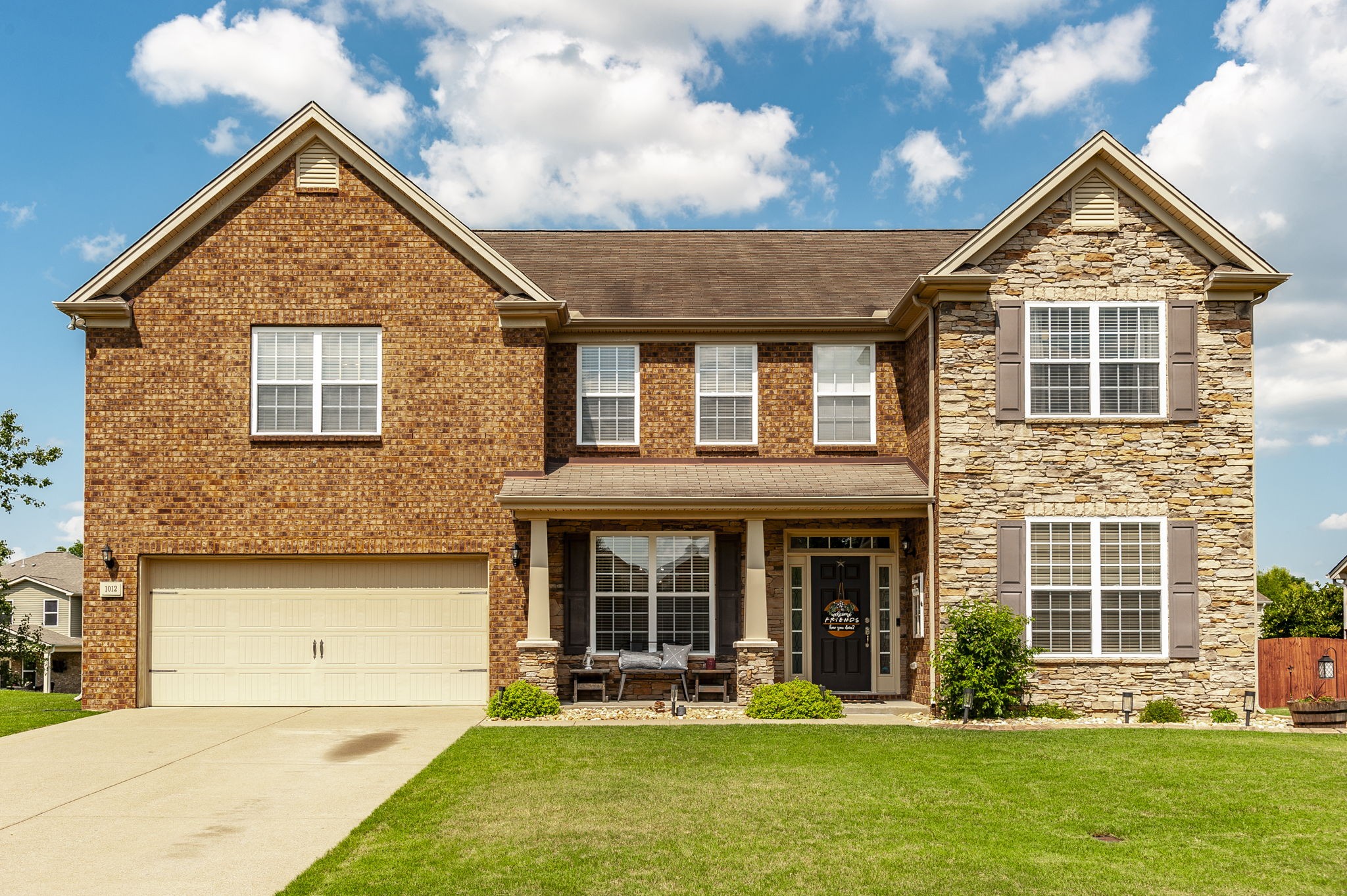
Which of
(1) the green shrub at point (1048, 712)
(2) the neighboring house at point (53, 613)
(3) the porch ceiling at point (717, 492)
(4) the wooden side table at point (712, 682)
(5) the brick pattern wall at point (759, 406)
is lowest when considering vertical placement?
(2) the neighboring house at point (53, 613)

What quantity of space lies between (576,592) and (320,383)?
5034 millimetres

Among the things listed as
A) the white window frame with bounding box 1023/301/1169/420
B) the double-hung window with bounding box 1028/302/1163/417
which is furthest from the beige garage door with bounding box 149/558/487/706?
the double-hung window with bounding box 1028/302/1163/417

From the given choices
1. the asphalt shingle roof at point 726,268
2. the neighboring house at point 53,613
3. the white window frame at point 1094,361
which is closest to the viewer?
the white window frame at point 1094,361

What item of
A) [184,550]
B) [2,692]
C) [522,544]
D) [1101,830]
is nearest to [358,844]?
[1101,830]

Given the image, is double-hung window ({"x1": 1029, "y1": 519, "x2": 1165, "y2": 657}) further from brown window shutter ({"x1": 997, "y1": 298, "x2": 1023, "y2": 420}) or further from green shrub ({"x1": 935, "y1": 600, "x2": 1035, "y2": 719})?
brown window shutter ({"x1": 997, "y1": 298, "x2": 1023, "y2": 420})

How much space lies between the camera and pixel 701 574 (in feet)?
58.2

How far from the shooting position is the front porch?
16.6 m

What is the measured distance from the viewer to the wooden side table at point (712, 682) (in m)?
16.9

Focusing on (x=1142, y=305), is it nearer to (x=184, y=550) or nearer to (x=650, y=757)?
(x=650, y=757)

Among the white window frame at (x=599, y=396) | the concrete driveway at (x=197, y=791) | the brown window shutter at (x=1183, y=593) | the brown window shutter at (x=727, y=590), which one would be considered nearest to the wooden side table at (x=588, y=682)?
the concrete driveway at (x=197, y=791)

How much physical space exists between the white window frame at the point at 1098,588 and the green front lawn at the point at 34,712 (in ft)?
44.3

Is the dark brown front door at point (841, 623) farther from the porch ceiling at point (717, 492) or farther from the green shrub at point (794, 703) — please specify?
the green shrub at point (794, 703)

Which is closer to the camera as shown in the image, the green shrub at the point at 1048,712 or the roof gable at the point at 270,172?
the green shrub at the point at 1048,712

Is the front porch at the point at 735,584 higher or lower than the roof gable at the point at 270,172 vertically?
lower
